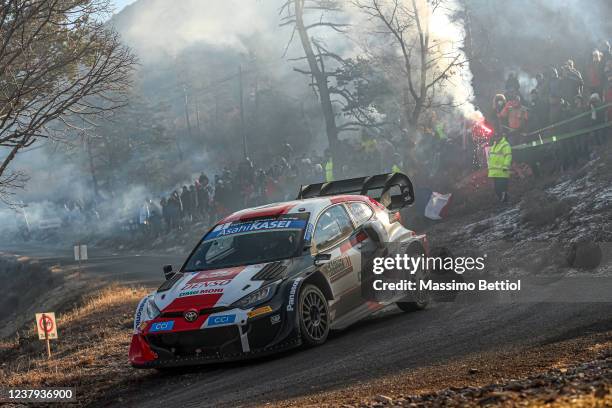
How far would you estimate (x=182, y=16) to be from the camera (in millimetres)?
139500

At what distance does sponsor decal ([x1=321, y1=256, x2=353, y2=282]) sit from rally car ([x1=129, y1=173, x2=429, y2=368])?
0.01m

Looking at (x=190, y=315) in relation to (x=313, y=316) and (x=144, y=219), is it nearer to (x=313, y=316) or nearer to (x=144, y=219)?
(x=313, y=316)

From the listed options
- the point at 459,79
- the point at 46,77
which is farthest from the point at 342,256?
the point at 459,79

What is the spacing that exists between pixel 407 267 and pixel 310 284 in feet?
6.32

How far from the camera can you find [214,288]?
A: 874 centimetres

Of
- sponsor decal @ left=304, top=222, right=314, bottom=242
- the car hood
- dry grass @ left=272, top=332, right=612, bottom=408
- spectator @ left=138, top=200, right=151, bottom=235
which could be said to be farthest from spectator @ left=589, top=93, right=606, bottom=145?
spectator @ left=138, top=200, right=151, bottom=235

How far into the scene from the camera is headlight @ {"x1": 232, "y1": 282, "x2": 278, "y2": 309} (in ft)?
27.8

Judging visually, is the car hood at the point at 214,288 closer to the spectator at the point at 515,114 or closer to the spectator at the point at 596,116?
the spectator at the point at 596,116

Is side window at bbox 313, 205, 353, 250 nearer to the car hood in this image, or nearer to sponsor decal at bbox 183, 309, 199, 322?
the car hood

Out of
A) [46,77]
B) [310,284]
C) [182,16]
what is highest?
[182,16]

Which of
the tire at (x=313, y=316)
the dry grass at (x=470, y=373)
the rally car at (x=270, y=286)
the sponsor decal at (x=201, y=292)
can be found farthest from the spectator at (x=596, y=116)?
the sponsor decal at (x=201, y=292)

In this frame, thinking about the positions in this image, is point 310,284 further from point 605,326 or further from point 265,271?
point 605,326

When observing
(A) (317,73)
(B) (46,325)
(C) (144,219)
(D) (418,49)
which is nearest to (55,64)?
(B) (46,325)

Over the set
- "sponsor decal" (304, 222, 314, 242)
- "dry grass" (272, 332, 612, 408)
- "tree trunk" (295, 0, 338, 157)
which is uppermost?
"tree trunk" (295, 0, 338, 157)
